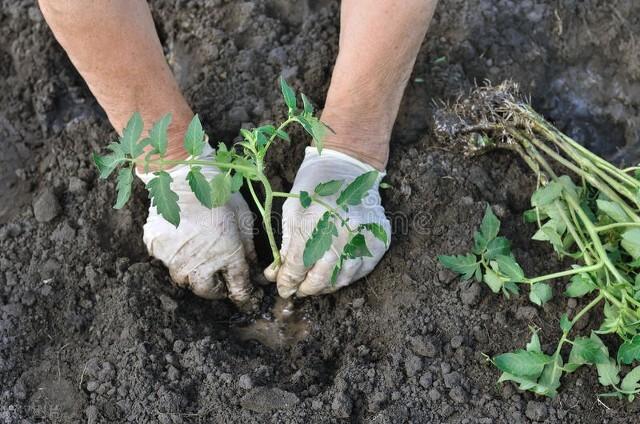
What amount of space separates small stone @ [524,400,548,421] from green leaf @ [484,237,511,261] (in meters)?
0.34

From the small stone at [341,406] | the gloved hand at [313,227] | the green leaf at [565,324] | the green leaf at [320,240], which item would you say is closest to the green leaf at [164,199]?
the green leaf at [320,240]

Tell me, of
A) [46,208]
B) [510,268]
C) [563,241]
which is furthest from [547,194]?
[46,208]

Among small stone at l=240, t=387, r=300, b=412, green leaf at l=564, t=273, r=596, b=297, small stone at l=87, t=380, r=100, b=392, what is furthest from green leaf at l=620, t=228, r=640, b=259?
small stone at l=87, t=380, r=100, b=392

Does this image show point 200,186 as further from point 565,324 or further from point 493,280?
point 565,324

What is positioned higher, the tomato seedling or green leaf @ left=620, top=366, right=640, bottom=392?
the tomato seedling

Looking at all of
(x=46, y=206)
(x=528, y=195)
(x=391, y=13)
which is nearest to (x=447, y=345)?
(x=528, y=195)

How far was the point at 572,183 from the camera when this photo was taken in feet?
6.34

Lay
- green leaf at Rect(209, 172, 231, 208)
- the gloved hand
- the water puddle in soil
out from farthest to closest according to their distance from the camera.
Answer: the water puddle in soil
the gloved hand
green leaf at Rect(209, 172, 231, 208)

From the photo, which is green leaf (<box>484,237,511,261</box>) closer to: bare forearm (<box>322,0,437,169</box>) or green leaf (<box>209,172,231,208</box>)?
bare forearm (<box>322,0,437,169</box>)

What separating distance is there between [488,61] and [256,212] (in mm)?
820

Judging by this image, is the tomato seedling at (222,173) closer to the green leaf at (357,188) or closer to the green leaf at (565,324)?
the green leaf at (357,188)

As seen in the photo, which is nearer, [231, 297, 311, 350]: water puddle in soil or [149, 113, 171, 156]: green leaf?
[149, 113, 171, 156]: green leaf

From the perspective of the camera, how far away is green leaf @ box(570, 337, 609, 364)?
161cm

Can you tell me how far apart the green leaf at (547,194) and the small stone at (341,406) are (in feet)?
2.16
